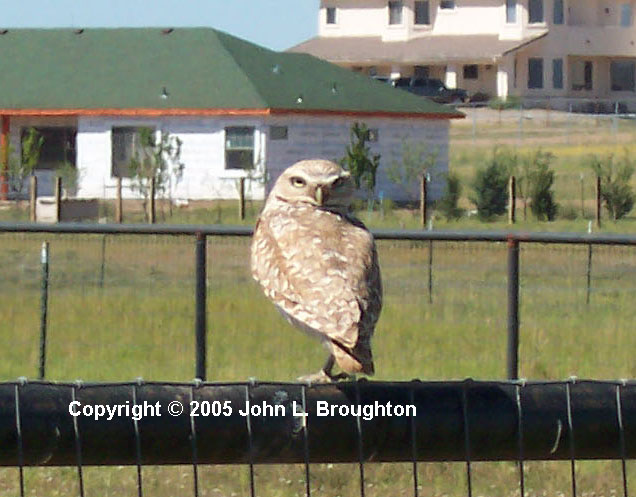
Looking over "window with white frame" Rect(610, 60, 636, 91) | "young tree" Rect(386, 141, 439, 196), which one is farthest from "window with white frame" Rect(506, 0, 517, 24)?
"young tree" Rect(386, 141, 439, 196)

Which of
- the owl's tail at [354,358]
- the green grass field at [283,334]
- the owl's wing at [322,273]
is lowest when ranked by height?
the green grass field at [283,334]

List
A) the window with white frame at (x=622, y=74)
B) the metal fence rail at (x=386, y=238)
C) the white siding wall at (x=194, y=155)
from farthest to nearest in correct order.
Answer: the window with white frame at (x=622, y=74) → the white siding wall at (x=194, y=155) → the metal fence rail at (x=386, y=238)

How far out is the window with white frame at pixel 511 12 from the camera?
86.4 m

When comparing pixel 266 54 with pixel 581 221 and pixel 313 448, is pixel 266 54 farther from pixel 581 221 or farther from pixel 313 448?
pixel 313 448

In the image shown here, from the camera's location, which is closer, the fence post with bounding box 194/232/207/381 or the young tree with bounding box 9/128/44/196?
the fence post with bounding box 194/232/207/381

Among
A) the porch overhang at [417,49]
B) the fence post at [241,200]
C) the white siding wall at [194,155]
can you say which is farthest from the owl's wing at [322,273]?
the porch overhang at [417,49]

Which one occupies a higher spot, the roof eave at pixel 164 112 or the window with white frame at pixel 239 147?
the roof eave at pixel 164 112

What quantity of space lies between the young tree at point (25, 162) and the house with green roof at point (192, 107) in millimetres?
313

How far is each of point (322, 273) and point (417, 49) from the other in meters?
82.9

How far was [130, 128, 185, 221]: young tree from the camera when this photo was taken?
45750mm

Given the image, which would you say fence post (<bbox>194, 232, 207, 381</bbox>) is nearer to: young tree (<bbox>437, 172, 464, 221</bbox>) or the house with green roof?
young tree (<bbox>437, 172, 464, 221</bbox>)

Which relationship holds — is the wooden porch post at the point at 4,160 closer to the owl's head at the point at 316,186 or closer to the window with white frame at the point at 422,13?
the owl's head at the point at 316,186

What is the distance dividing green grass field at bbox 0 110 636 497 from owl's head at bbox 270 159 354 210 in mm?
3232

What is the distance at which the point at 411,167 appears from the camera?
48.5 m
